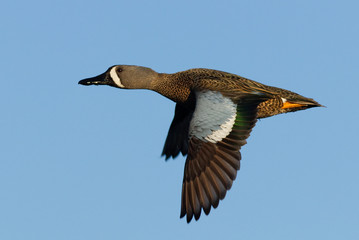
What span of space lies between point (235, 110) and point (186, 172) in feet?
3.69

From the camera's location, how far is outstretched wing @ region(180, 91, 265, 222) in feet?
26.9

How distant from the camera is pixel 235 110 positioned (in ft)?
28.2

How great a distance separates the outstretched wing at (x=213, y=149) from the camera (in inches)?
323

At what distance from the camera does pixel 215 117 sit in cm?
856

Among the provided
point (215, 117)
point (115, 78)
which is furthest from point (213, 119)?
point (115, 78)

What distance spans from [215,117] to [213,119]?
47 mm

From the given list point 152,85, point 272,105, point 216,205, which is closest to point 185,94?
point 152,85

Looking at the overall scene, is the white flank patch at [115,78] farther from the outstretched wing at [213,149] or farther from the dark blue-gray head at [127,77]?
the outstretched wing at [213,149]

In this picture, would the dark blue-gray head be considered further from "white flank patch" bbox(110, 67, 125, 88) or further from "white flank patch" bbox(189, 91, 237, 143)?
A: "white flank patch" bbox(189, 91, 237, 143)

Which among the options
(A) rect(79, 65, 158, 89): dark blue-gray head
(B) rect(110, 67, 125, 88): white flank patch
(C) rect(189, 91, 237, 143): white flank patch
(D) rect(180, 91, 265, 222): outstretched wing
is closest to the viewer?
(D) rect(180, 91, 265, 222): outstretched wing

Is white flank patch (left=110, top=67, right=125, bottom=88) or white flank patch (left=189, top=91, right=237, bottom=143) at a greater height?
white flank patch (left=110, top=67, right=125, bottom=88)

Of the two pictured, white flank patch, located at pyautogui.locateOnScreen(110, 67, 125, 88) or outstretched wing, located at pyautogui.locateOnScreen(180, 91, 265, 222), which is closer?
outstretched wing, located at pyautogui.locateOnScreen(180, 91, 265, 222)

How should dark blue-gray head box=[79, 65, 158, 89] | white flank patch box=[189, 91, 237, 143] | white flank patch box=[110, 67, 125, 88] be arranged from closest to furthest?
1. white flank patch box=[189, 91, 237, 143]
2. dark blue-gray head box=[79, 65, 158, 89]
3. white flank patch box=[110, 67, 125, 88]

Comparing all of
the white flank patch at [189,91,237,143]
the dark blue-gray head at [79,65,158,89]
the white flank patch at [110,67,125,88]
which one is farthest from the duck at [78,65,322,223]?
the white flank patch at [110,67,125,88]
